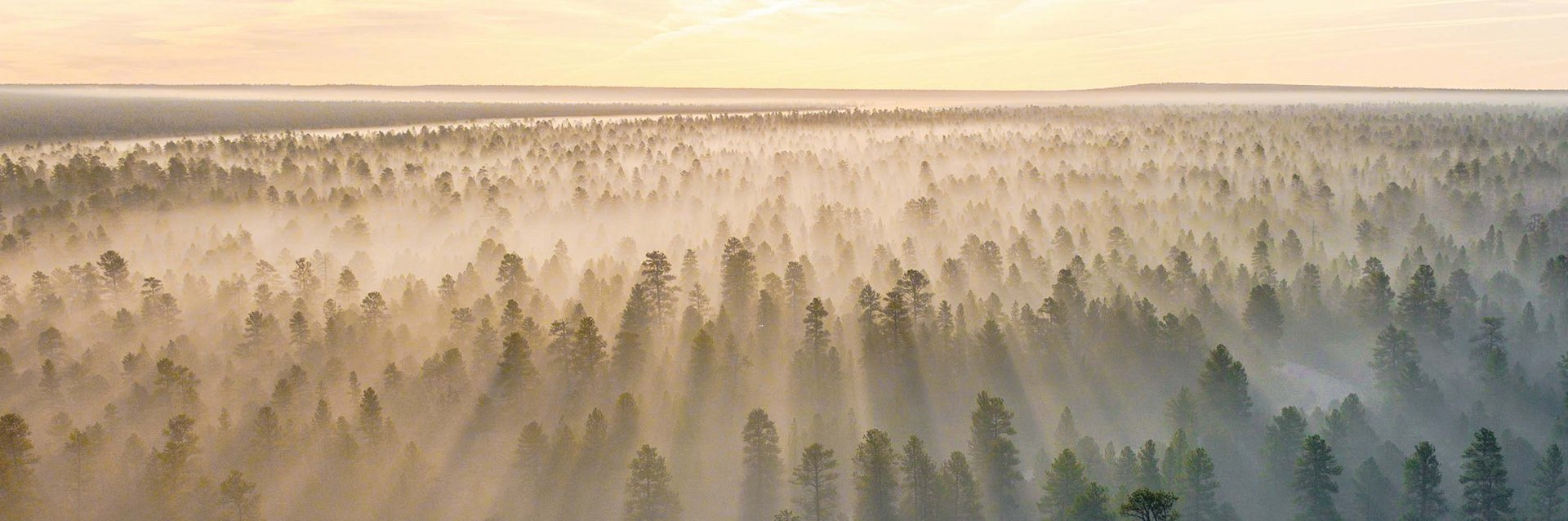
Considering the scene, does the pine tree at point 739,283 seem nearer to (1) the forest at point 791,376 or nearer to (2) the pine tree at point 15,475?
(1) the forest at point 791,376

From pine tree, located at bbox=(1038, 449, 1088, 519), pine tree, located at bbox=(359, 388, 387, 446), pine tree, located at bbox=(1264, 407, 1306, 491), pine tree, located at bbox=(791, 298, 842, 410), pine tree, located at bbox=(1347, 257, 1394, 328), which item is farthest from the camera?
pine tree, located at bbox=(1347, 257, 1394, 328)

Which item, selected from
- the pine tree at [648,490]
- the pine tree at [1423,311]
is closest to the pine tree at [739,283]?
the pine tree at [648,490]

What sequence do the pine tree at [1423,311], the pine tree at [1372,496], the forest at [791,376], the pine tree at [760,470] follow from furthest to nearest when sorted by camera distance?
the pine tree at [1423,311], the pine tree at [760,470], the pine tree at [1372,496], the forest at [791,376]

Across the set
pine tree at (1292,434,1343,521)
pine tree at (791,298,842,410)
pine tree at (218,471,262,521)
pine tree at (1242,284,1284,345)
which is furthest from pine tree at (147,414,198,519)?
pine tree at (1242,284,1284,345)

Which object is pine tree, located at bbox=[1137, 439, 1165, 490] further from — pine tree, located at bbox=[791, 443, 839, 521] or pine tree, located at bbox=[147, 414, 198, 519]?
pine tree, located at bbox=[147, 414, 198, 519]

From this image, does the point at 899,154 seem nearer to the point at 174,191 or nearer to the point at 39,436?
the point at 174,191

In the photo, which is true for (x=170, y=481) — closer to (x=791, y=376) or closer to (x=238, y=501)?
(x=238, y=501)

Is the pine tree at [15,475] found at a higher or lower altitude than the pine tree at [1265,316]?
lower
